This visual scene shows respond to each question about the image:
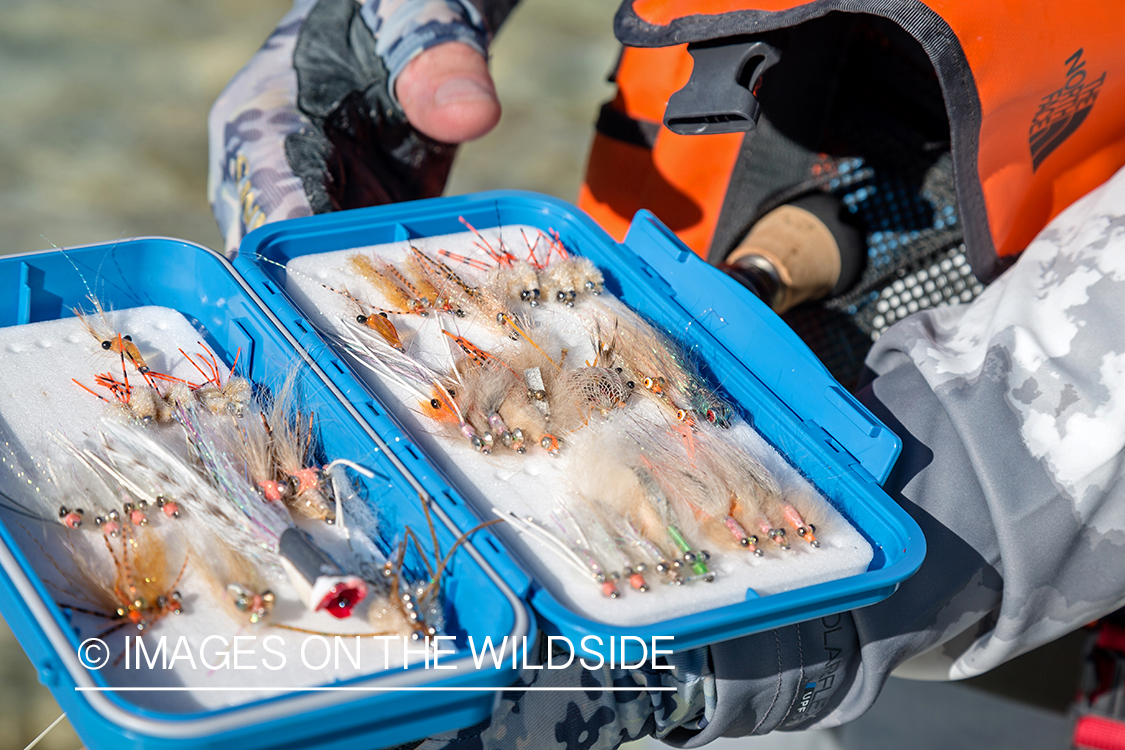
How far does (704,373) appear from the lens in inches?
37.3

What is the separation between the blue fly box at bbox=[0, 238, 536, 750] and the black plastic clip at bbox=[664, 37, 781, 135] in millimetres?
490

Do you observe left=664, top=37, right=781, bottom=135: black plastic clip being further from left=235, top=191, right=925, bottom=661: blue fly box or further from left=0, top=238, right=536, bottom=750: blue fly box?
left=0, top=238, right=536, bottom=750: blue fly box

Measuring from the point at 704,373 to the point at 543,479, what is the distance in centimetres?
23

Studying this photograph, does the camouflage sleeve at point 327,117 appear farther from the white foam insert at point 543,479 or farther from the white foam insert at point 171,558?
the white foam insert at point 171,558

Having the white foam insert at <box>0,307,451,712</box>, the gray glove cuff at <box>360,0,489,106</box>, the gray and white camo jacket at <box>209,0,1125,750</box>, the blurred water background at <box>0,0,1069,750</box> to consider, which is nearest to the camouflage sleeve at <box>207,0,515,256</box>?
the gray glove cuff at <box>360,0,489,106</box>

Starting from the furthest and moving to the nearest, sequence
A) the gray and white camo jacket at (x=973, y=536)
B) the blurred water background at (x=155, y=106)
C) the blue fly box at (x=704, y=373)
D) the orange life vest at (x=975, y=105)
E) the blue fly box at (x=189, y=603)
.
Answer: the blurred water background at (x=155, y=106)
the orange life vest at (x=975, y=105)
the gray and white camo jacket at (x=973, y=536)
the blue fly box at (x=704, y=373)
the blue fly box at (x=189, y=603)

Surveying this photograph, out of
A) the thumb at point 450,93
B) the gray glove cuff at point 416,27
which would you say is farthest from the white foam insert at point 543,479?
the gray glove cuff at point 416,27

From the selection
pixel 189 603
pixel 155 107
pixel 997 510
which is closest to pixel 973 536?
pixel 997 510

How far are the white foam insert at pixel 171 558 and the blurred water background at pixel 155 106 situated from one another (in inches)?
76.8

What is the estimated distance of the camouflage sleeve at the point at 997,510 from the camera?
84 cm

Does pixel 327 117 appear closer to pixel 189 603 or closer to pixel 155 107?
pixel 189 603

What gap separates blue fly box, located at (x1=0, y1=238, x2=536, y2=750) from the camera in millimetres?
575

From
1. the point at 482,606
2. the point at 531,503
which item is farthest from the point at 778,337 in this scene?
the point at 482,606

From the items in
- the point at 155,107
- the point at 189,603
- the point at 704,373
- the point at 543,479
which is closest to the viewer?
the point at 189,603
